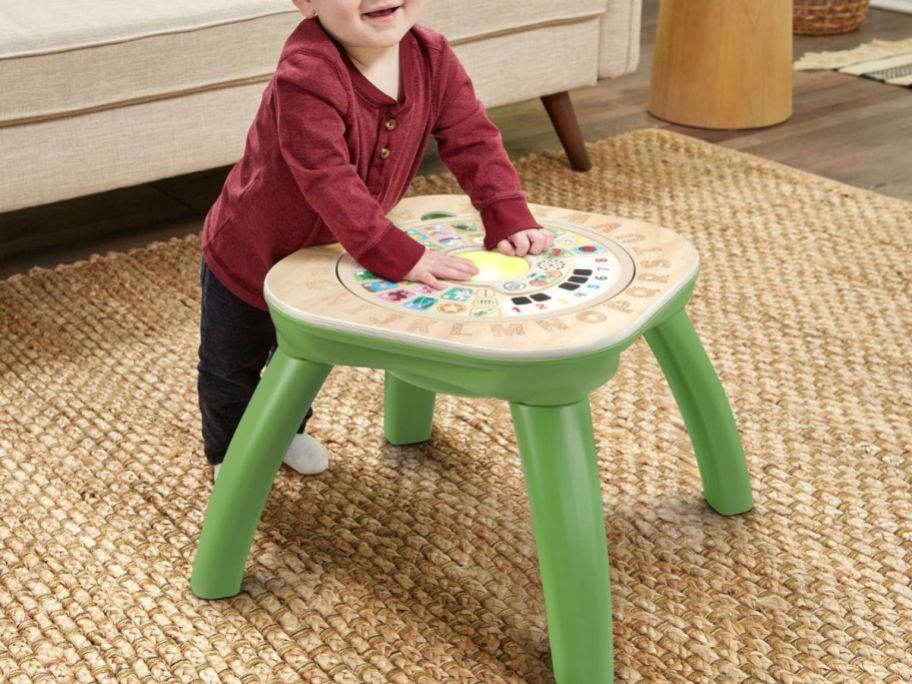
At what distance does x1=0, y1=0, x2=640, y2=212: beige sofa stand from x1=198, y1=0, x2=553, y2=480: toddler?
1.61ft

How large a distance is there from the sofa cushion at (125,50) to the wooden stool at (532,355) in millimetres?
594

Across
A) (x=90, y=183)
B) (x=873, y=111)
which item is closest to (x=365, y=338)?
(x=90, y=183)

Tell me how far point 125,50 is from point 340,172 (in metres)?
0.64

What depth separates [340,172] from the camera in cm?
84

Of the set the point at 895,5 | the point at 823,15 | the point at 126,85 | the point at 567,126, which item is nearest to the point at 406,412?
the point at 126,85

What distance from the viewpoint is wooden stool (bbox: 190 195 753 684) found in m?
0.75

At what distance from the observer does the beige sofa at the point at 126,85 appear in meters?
1.33

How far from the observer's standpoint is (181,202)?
5.81 feet

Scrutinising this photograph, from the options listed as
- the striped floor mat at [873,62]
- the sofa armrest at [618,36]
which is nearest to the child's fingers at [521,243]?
the sofa armrest at [618,36]

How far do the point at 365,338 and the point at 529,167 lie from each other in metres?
1.16

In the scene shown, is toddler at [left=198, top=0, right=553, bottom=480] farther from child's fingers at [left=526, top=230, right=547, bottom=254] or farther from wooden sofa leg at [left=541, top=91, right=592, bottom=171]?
wooden sofa leg at [left=541, top=91, right=592, bottom=171]

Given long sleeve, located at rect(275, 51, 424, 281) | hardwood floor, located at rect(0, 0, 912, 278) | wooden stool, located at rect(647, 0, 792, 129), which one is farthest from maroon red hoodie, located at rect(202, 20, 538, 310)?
wooden stool, located at rect(647, 0, 792, 129)

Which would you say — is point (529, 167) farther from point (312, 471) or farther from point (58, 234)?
point (312, 471)

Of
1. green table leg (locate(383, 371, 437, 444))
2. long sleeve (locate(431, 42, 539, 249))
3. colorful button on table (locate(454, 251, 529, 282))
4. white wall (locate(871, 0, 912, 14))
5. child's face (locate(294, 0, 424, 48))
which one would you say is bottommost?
white wall (locate(871, 0, 912, 14))
